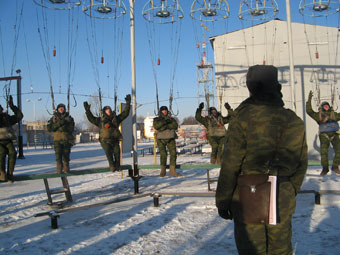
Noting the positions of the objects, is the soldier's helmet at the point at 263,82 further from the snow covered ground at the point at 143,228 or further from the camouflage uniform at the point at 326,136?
the camouflage uniform at the point at 326,136

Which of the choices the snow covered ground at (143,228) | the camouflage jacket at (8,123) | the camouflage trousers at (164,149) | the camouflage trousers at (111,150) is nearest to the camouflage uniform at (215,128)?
the camouflage trousers at (164,149)

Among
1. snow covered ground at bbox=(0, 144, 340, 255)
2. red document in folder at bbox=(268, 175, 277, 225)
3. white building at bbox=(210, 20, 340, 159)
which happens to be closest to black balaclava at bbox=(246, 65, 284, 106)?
red document in folder at bbox=(268, 175, 277, 225)

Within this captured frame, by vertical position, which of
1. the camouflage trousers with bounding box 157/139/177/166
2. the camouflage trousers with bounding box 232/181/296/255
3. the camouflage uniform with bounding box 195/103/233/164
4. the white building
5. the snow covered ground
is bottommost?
the snow covered ground

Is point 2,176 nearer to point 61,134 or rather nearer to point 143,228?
point 61,134

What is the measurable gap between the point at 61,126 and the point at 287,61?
14.4m

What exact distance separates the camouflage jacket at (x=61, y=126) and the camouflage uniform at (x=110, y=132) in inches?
23.1

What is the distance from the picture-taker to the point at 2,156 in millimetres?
7258

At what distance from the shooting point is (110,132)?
329 inches

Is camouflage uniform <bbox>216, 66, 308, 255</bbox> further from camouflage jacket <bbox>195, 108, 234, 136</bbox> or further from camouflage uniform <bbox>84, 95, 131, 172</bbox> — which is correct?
Result: camouflage jacket <bbox>195, 108, 234, 136</bbox>

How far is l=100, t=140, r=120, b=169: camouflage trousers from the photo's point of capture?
8.41 metres

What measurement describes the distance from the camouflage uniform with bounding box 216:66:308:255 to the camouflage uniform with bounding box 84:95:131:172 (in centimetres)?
606

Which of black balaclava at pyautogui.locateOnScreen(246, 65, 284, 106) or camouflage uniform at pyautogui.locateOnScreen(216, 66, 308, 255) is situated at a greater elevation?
black balaclava at pyautogui.locateOnScreen(246, 65, 284, 106)

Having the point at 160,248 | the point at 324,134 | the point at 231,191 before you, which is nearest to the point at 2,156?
the point at 160,248

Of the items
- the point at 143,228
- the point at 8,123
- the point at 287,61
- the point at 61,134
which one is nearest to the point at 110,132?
the point at 61,134
